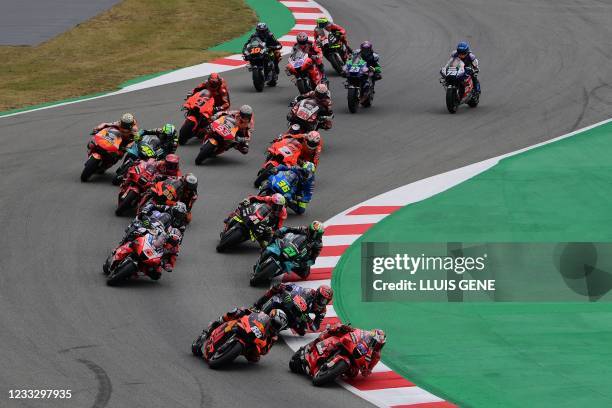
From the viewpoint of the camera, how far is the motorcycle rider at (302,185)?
90.3ft

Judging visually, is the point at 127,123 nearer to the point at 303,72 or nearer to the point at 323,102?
the point at 323,102

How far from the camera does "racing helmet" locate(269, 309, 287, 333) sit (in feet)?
66.8

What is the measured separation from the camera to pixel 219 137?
1208 inches

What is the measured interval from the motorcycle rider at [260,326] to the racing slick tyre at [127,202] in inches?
270

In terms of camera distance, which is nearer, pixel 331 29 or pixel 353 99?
pixel 353 99

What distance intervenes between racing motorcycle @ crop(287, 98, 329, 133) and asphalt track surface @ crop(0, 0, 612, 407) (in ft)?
3.60

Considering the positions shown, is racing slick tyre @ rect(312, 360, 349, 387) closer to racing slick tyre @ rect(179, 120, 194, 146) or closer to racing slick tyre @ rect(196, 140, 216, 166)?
racing slick tyre @ rect(196, 140, 216, 166)

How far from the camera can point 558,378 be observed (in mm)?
20328

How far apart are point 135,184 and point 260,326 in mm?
7643

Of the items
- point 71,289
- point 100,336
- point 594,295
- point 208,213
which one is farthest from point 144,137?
point 594,295

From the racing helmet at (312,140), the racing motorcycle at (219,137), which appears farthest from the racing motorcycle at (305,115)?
the racing helmet at (312,140)

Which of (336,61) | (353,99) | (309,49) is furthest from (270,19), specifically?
(353,99)

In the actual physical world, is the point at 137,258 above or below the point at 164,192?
below

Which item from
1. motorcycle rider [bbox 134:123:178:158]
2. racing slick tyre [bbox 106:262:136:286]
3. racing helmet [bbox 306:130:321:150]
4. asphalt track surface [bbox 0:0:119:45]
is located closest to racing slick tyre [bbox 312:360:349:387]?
racing slick tyre [bbox 106:262:136:286]
